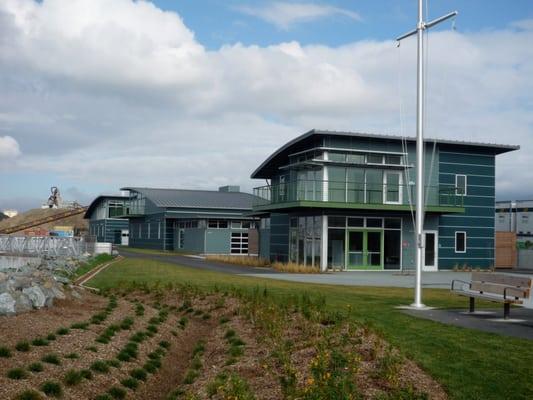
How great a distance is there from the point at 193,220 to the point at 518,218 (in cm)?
3073

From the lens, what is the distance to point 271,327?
11766 millimetres

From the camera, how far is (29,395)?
745 cm

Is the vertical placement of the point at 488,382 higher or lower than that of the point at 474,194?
lower

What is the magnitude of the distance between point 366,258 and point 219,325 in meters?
23.4

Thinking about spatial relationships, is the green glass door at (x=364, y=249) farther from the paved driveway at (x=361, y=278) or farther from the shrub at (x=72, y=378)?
the shrub at (x=72, y=378)

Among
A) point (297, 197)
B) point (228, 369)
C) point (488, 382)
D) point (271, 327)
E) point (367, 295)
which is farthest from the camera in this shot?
point (297, 197)

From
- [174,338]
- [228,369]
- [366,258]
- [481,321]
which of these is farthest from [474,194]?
[228,369]

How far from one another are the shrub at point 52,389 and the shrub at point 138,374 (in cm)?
166

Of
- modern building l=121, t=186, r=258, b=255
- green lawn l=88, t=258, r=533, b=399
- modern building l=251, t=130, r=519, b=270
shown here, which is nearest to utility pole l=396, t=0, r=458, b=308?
green lawn l=88, t=258, r=533, b=399

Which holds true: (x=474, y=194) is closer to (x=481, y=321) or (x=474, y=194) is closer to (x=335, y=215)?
(x=335, y=215)

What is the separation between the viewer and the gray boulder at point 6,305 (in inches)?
457

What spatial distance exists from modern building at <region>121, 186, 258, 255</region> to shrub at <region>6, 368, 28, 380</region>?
43651 millimetres

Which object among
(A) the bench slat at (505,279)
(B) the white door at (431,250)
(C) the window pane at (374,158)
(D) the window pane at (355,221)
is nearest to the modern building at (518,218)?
(B) the white door at (431,250)

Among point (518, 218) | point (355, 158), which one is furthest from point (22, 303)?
point (518, 218)
